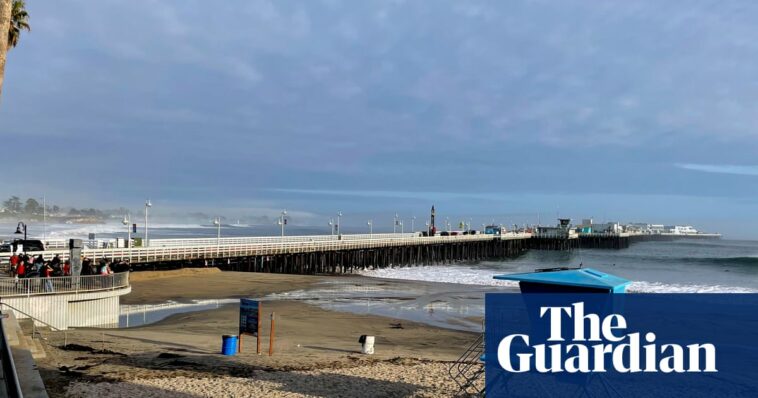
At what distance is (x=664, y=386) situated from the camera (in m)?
11.4

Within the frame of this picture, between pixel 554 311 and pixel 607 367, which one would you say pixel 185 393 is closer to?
pixel 554 311

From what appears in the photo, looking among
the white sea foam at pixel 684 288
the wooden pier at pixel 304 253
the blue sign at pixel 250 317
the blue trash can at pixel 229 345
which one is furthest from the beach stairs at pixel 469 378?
the white sea foam at pixel 684 288

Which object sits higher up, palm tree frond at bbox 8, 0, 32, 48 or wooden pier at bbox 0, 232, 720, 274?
palm tree frond at bbox 8, 0, 32, 48

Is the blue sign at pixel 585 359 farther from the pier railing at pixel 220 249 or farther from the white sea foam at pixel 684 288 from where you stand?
the white sea foam at pixel 684 288

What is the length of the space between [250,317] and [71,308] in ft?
29.7

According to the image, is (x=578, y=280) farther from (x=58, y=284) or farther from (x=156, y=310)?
A: (x=156, y=310)

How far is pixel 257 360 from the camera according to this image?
13.4 meters

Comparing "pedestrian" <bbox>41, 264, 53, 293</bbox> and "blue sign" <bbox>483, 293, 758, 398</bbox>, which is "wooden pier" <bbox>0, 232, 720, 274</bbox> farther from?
"blue sign" <bbox>483, 293, 758, 398</bbox>

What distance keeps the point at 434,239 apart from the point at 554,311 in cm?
6590

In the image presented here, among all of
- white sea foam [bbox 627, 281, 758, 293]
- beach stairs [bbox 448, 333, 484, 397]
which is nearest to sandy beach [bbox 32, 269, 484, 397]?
beach stairs [bbox 448, 333, 484, 397]

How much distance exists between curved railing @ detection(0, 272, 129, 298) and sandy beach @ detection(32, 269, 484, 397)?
2.15m

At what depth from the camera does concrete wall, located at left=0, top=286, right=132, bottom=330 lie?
18.6 meters

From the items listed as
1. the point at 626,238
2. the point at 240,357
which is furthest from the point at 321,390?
the point at 626,238

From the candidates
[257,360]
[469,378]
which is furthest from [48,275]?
[469,378]
